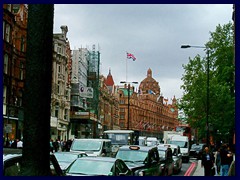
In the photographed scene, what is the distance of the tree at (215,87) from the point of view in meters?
44.2

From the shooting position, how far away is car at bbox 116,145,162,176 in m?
15.3

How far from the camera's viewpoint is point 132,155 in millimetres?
16578

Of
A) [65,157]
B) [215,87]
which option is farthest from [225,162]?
[215,87]

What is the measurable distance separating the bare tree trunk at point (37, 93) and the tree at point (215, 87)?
1444 inches

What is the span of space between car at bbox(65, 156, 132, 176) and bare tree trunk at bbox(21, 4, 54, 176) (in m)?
5.65

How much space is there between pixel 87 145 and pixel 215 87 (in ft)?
75.9

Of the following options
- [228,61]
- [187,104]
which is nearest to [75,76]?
[187,104]

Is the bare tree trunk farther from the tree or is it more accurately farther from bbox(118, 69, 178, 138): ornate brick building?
bbox(118, 69, 178, 138): ornate brick building

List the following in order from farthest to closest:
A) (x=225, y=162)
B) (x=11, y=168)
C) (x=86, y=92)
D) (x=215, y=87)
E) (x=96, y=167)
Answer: (x=86, y=92) → (x=215, y=87) → (x=225, y=162) → (x=96, y=167) → (x=11, y=168)

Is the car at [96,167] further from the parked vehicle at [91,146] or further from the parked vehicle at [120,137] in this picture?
the parked vehicle at [120,137]

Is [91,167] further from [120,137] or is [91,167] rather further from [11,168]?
[120,137]

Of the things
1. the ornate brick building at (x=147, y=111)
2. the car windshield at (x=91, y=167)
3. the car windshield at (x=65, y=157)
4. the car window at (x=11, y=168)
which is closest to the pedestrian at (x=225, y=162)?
the car windshield at (x=65, y=157)

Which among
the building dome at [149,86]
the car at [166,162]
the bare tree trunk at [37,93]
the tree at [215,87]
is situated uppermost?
the building dome at [149,86]
